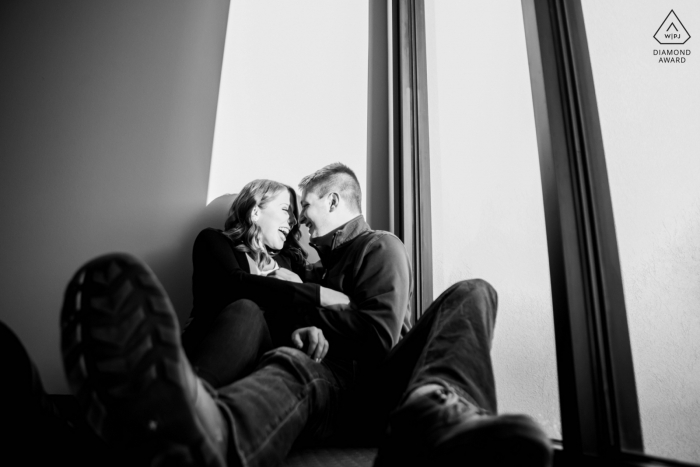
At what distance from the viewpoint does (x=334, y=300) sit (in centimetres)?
131

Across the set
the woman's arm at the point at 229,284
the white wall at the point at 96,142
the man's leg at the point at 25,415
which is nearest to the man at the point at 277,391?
the man's leg at the point at 25,415

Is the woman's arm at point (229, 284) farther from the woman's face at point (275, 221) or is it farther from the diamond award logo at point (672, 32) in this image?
the diamond award logo at point (672, 32)

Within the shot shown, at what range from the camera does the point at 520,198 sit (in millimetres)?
1268

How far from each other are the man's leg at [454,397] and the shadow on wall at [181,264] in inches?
37.7

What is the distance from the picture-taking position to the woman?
3.27 ft

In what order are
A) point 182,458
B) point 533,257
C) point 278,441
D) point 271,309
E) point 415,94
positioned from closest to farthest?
1. point 182,458
2. point 278,441
3. point 533,257
4. point 271,309
5. point 415,94

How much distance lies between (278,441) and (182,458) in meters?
0.22

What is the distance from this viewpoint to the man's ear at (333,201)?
1.61 metres

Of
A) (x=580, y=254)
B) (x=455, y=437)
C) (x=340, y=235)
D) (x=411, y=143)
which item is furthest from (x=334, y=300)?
(x=411, y=143)

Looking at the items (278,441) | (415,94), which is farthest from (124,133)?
(278,441)

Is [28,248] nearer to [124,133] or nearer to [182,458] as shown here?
[124,133]

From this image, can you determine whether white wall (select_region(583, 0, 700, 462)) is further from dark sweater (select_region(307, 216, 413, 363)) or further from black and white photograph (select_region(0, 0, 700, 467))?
dark sweater (select_region(307, 216, 413, 363))

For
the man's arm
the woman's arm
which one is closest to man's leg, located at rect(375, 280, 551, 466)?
the man's arm

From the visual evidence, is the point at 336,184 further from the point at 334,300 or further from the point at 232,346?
the point at 232,346
